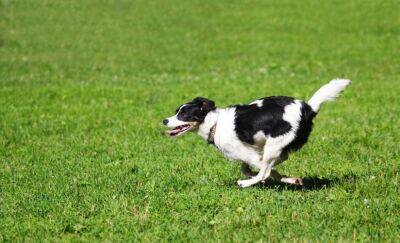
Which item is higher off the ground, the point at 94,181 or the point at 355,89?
the point at 94,181

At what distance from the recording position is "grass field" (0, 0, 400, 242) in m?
6.95

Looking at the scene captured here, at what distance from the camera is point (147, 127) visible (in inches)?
508

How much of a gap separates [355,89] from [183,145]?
23.7 ft

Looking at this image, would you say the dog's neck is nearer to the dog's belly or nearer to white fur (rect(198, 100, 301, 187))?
white fur (rect(198, 100, 301, 187))

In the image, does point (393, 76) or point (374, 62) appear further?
point (374, 62)

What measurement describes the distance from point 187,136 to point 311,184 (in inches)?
172

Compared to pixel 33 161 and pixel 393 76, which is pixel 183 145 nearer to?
pixel 33 161

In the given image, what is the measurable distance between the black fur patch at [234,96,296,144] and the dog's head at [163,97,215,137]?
46 cm

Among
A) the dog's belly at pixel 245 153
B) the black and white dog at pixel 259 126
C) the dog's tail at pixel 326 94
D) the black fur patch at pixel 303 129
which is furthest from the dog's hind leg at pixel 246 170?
the dog's tail at pixel 326 94

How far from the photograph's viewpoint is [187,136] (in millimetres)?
12445

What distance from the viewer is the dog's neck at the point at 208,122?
26.8 feet

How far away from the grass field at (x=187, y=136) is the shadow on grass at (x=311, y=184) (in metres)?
0.05

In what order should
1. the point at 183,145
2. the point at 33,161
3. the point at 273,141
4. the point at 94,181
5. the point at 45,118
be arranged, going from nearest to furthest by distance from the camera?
the point at 273,141 → the point at 94,181 → the point at 33,161 → the point at 183,145 → the point at 45,118

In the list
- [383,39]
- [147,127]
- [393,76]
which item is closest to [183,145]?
[147,127]
